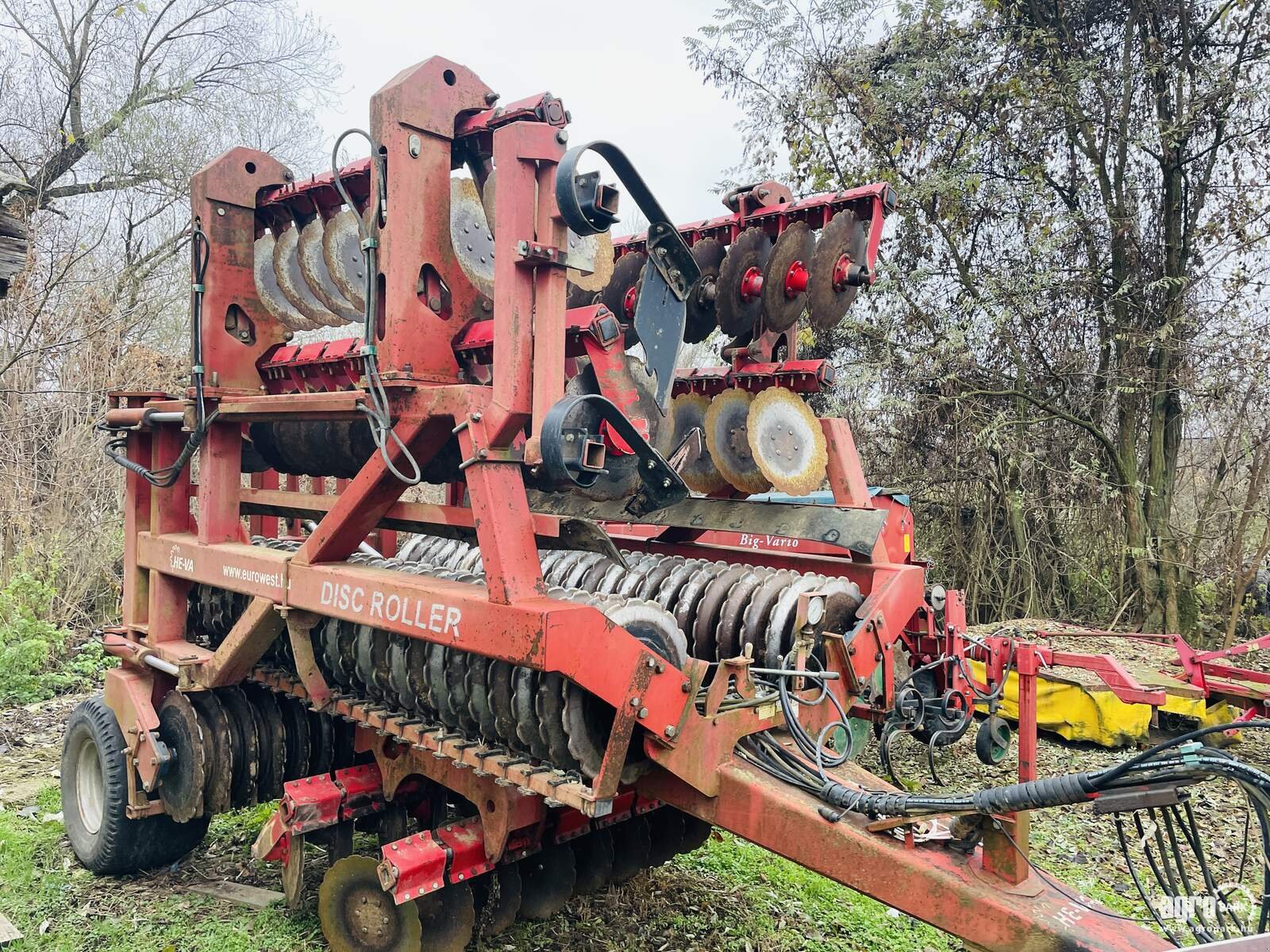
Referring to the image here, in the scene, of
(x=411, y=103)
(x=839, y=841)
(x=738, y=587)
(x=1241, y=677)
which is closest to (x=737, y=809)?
(x=839, y=841)

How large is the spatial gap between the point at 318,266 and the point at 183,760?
7.67ft

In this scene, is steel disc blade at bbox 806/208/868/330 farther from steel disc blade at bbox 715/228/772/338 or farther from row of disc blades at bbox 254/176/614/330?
row of disc blades at bbox 254/176/614/330

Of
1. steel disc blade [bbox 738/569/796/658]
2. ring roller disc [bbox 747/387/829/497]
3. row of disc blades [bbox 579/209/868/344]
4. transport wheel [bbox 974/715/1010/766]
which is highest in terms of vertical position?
row of disc blades [bbox 579/209/868/344]

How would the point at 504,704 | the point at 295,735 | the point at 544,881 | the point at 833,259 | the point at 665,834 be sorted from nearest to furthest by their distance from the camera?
the point at 504,704, the point at 544,881, the point at 665,834, the point at 295,735, the point at 833,259

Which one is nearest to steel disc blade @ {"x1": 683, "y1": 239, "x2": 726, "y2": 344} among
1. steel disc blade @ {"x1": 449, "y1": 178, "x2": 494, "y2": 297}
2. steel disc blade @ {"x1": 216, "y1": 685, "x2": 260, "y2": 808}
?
steel disc blade @ {"x1": 449, "y1": 178, "x2": 494, "y2": 297}

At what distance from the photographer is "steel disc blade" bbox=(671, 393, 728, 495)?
18.5 ft

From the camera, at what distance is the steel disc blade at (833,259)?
512cm

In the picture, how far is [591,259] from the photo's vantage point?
313 cm

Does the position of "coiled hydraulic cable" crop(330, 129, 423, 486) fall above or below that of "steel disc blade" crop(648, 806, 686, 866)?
above

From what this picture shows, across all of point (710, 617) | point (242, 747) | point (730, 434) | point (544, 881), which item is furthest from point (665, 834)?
point (730, 434)

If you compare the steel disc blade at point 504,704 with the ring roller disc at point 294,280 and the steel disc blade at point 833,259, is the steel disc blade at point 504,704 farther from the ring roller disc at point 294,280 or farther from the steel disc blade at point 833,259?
the steel disc blade at point 833,259

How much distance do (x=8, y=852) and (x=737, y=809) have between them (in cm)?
419

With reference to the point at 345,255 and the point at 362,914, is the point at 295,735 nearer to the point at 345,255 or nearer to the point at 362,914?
the point at 362,914

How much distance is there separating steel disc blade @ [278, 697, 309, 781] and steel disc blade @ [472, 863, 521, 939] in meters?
1.26
